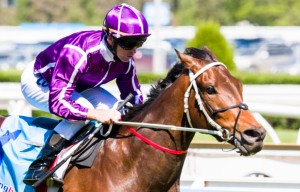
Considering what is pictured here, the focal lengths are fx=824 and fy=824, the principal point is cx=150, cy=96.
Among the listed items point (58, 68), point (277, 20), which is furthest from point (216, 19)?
point (58, 68)

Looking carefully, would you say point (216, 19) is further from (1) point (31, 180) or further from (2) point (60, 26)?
(1) point (31, 180)

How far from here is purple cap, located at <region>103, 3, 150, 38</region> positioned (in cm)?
468

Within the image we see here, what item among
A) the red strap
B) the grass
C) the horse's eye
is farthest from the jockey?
the grass

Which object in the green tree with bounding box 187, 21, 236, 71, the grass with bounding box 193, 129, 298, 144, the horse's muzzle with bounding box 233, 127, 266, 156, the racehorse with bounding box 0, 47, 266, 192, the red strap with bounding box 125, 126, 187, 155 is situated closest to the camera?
the horse's muzzle with bounding box 233, 127, 266, 156

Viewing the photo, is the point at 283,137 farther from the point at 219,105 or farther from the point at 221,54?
the point at 219,105

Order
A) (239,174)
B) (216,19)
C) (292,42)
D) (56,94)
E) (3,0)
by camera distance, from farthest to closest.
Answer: (3,0) < (216,19) < (292,42) < (239,174) < (56,94)

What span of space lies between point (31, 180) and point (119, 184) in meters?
0.54

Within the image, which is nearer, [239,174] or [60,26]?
[239,174]

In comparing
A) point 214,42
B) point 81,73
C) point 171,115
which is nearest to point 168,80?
point 171,115

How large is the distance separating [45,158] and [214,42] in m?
14.0

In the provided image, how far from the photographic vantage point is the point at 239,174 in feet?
24.9

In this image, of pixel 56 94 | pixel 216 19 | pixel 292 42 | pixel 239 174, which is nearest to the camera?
pixel 56 94

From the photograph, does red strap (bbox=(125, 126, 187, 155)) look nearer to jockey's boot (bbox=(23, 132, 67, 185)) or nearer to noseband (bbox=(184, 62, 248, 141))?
noseband (bbox=(184, 62, 248, 141))

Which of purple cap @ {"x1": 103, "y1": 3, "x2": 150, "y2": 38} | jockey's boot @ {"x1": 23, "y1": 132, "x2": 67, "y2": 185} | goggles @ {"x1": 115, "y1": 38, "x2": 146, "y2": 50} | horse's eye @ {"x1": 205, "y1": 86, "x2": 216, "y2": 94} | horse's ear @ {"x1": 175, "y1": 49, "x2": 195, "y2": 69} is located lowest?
jockey's boot @ {"x1": 23, "y1": 132, "x2": 67, "y2": 185}
